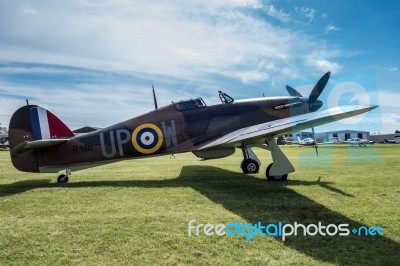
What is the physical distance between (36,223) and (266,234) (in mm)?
3940

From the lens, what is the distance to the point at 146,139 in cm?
1094

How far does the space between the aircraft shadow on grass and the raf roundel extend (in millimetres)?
1169

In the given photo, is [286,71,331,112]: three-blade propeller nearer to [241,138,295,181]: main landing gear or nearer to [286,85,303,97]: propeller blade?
[286,85,303,97]: propeller blade

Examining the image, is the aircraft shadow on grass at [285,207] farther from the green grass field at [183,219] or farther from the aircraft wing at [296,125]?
the aircraft wing at [296,125]

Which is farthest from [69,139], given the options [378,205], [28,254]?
[378,205]

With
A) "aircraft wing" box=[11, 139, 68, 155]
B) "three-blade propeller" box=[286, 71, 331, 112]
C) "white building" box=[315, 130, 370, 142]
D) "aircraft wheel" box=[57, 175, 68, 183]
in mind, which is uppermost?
"three-blade propeller" box=[286, 71, 331, 112]

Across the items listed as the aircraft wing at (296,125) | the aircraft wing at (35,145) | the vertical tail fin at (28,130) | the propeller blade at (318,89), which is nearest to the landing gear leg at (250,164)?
the aircraft wing at (296,125)

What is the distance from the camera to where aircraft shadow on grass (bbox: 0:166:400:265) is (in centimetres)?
412

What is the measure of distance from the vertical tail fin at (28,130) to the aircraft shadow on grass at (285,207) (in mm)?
699

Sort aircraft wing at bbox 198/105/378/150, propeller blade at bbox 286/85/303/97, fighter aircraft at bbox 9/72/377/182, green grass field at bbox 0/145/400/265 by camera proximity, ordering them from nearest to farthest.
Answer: green grass field at bbox 0/145/400/265 < aircraft wing at bbox 198/105/378/150 < fighter aircraft at bbox 9/72/377/182 < propeller blade at bbox 286/85/303/97

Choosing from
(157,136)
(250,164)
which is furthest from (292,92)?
(157,136)

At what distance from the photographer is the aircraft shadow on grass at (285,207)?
4.12m

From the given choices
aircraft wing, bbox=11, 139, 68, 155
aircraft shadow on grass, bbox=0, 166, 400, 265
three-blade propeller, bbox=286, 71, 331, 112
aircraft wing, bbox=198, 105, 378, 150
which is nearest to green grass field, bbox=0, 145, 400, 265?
aircraft shadow on grass, bbox=0, 166, 400, 265

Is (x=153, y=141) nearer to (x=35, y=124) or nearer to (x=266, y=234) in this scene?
(x=35, y=124)
